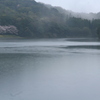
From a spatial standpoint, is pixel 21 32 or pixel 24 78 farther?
pixel 21 32

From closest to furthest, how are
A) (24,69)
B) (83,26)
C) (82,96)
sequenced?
1. (82,96)
2. (24,69)
3. (83,26)

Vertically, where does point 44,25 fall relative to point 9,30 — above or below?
above

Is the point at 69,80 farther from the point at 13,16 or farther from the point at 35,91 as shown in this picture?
the point at 13,16

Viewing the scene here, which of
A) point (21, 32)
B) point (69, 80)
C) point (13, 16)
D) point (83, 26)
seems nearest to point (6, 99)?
point (69, 80)

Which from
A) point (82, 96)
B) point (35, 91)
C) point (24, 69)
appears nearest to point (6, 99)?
point (35, 91)

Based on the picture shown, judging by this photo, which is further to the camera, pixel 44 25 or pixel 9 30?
pixel 44 25

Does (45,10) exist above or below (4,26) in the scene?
above

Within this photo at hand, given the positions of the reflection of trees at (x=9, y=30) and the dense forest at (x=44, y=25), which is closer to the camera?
the reflection of trees at (x=9, y=30)

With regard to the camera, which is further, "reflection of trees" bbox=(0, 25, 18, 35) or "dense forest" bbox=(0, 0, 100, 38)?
"dense forest" bbox=(0, 0, 100, 38)

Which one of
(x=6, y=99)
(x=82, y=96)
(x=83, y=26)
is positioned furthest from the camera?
(x=83, y=26)

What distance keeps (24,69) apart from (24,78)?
2.51 m

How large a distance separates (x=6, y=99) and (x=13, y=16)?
7337 centimetres

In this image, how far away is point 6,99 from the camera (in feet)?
29.2

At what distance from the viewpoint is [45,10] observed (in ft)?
342
